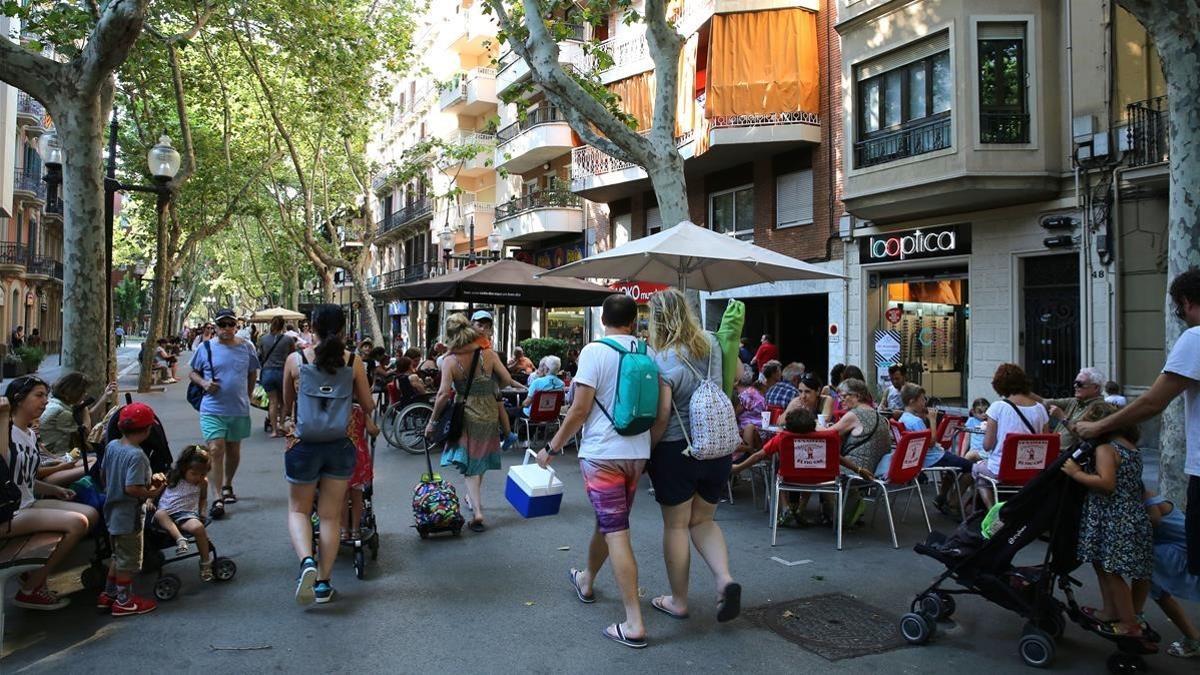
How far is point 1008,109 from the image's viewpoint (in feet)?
41.5

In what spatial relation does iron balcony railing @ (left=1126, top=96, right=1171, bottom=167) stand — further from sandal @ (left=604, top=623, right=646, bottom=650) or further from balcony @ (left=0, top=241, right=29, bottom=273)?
balcony @ (left=0, top=241, right=29, bottom=273)

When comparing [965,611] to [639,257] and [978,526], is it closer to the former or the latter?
[978,526]

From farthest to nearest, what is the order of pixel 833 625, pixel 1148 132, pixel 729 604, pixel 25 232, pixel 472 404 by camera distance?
pixel 25 232 < pixel 1148 132 < pixel 472 404 < pixel 833 625 < pixel 729 604

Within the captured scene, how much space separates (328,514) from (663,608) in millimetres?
2075

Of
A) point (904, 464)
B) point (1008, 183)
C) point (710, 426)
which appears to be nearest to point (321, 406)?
point (710, 426)

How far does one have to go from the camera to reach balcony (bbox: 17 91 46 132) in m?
36.1

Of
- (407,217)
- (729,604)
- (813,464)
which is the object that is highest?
(407,217)

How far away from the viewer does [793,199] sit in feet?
57.6

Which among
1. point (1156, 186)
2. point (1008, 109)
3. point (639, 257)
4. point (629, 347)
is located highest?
point (1008, 109)

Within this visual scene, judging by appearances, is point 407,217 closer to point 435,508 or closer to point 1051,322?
point 1051,322

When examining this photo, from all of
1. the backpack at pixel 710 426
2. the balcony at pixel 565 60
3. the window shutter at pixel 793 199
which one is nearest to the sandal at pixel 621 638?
the backpack at pixel 710 426

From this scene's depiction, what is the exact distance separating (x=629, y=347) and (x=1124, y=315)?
1064 cm

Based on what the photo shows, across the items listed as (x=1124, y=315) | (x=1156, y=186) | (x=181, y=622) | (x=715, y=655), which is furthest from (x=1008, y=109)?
(x=181, y=622)

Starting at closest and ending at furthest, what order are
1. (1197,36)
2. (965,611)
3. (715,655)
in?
(715,655) → (965,611) → (1197,36)
